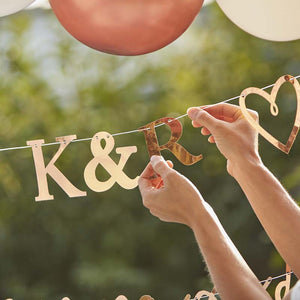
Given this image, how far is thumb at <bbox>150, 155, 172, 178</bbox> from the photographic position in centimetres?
72

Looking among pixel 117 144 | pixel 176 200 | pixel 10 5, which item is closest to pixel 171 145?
pixel 176 200

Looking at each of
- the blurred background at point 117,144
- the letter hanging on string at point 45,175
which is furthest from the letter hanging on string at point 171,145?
the blurred background at point 117,144

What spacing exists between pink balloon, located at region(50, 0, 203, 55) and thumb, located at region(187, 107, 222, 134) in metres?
0.11

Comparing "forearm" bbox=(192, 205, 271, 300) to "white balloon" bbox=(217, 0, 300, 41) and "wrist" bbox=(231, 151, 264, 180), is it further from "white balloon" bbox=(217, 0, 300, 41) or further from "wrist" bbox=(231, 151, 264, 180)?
"white balloon" bbox=(217, 0, 300, 41)

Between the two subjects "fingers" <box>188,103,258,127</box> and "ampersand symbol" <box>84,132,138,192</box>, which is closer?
"fingers" <box>188,103,258,127</box>

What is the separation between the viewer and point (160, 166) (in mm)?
738

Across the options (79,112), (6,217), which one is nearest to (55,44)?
(79,112)

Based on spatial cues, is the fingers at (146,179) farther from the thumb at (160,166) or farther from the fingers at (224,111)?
the fingers at (224,111)

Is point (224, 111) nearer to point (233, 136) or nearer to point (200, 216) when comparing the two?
point (233, 136)

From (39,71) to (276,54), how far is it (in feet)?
2.98

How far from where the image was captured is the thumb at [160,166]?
0.72m

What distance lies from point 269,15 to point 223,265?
0.33 meters

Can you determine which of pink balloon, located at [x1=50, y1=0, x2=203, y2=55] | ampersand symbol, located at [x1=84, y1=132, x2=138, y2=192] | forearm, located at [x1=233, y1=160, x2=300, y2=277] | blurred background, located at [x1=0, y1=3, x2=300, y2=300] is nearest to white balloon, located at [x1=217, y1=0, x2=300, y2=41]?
pink balloon, located at [x1=50, y1=0, x2=203, y2=55]

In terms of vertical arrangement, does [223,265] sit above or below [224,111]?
below
